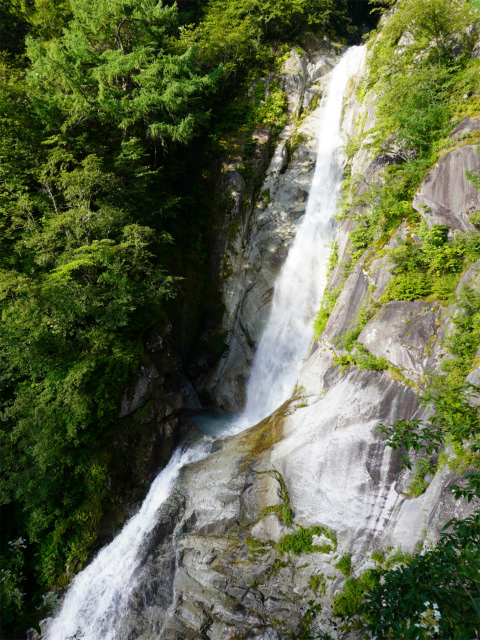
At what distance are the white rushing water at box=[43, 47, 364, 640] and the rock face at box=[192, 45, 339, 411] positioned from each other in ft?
1.56

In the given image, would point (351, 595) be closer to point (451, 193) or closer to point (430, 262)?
point (430, 262)

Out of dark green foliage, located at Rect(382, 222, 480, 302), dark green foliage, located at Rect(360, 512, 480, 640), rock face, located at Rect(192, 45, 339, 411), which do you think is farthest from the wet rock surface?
rock face, located at Rect(192, 45, 339, 411)

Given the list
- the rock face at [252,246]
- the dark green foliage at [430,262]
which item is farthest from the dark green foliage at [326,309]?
the rock face at [252,246]

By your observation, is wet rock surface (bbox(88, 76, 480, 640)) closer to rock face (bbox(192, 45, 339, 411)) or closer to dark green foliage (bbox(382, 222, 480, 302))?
dark green foliage (bbox(382, 222, 480, 302))

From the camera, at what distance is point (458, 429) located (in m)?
2.39

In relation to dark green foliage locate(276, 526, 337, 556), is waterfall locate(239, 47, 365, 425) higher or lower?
higher

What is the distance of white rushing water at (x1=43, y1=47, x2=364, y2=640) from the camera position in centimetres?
754

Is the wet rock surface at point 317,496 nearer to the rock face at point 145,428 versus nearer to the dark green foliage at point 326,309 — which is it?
the dark green foliage at point 326,309

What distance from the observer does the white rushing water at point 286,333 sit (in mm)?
7543

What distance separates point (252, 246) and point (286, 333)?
4346 mm

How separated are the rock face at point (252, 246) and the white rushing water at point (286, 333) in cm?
48

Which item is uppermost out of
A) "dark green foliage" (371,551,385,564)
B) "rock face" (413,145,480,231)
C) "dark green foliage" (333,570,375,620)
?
"rock face" (413,145,480,231)

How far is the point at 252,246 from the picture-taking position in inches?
570

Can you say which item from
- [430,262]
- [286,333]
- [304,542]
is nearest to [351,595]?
[304,542]
